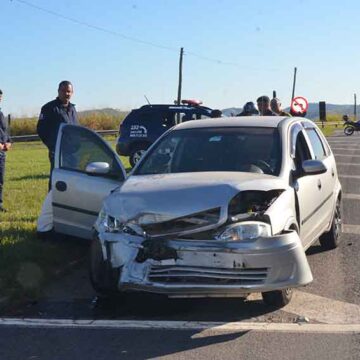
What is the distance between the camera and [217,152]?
6328 mm

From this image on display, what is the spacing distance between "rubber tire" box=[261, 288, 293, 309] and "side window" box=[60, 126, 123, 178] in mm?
2606

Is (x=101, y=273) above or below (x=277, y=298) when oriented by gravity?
above

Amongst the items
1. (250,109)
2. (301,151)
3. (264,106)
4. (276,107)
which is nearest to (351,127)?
(276,107)

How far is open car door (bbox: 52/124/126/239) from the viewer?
676cm

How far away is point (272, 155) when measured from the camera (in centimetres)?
609

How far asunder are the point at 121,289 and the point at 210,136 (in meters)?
2.13

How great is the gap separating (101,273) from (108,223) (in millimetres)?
433

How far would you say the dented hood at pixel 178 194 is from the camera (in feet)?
16.4

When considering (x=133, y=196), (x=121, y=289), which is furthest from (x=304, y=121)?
(x=121, y=289)

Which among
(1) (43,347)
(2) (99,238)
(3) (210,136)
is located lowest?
(1) (43,347)

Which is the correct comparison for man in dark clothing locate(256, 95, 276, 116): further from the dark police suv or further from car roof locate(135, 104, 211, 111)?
car roof locate(135, 104, 211, 111)

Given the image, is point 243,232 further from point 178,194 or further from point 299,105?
point 299,105

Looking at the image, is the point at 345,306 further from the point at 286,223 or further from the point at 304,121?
the point at 304,121

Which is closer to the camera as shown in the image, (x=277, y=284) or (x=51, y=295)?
(x=277, y=284)
